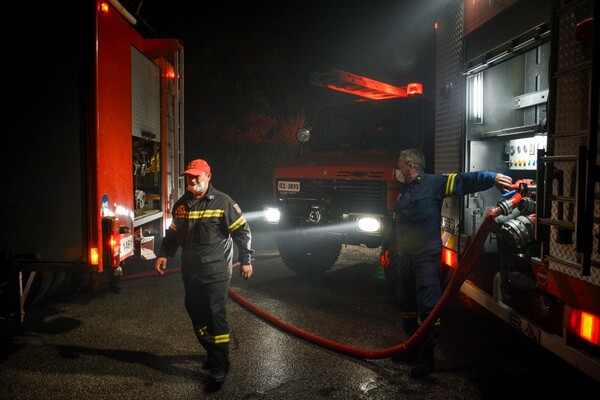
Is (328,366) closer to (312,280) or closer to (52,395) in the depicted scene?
(52,395)

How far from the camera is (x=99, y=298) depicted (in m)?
6.23

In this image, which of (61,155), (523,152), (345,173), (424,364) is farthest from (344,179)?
(61,155)

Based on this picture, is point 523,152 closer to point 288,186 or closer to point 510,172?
point 510,172

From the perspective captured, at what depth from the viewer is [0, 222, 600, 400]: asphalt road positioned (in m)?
3.78

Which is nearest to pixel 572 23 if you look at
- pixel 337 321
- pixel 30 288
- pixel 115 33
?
pixel 337 321

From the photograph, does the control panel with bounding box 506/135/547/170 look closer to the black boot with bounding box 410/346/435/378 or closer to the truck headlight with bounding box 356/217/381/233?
the truck headlight with bounding box 356/217/381/233

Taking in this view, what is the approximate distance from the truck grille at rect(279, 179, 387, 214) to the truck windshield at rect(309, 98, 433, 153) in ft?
2.58

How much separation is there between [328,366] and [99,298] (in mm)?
3349

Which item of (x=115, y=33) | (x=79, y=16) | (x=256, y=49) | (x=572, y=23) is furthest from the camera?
(x=256, y=49)

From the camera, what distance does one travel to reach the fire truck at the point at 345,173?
252 inches

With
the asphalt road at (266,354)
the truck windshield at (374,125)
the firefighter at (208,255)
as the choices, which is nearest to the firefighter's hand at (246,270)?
the firefighter at (208,255)

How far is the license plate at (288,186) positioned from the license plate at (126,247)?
2.58 m

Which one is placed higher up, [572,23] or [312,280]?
[572,23]

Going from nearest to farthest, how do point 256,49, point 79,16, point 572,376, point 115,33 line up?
1. point 572,376
2. point 79,16
3. point 115,33
4. point 256,49
